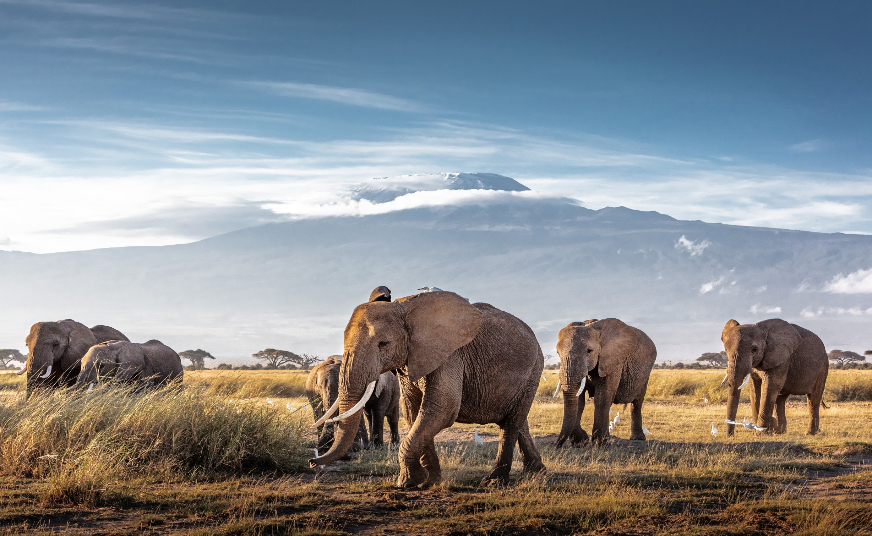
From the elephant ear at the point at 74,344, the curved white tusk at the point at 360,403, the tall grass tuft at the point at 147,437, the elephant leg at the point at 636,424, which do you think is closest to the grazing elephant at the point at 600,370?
the elephant leg at the point at 636,424

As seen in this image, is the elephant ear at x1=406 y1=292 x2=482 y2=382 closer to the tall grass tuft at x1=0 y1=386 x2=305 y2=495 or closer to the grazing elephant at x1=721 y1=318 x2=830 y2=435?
the tall grass tuft at x1=0 y1=386 x2=305 y2=495

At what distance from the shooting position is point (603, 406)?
1769 cm

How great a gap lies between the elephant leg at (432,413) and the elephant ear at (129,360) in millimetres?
12095

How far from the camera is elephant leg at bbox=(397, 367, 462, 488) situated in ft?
33.7

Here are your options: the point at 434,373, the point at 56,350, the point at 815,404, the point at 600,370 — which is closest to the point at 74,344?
the point at 56,350

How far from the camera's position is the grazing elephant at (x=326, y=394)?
14781 millimetres

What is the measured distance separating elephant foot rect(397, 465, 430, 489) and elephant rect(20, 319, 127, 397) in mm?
14078

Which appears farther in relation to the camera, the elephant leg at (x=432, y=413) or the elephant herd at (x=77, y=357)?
the elephant herd at (x=77, y=357)

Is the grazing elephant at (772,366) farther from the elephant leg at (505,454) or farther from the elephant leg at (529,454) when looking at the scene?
the elephant leg at (505,454)

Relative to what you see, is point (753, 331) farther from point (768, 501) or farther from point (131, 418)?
point (131, 418)

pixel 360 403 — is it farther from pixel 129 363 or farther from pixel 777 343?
pixel 777 343

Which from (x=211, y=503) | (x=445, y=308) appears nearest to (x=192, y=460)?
(x=211, y=503)

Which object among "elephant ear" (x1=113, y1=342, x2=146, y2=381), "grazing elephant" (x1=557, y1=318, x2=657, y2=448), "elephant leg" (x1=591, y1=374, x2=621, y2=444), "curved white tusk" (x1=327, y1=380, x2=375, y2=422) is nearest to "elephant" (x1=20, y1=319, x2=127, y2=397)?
"elephant ear" (x1=113, y1=342, x2=146, y2=381)

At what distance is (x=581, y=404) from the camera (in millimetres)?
18500
